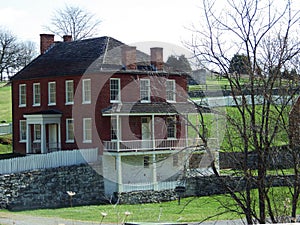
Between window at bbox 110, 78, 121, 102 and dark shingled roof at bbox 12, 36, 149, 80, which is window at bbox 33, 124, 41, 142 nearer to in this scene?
dark shingled roof at bbox 12, 36, 149, 80

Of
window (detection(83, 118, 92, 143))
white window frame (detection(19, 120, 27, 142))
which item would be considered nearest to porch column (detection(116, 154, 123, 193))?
window (detection(83, 118, 92, 143))

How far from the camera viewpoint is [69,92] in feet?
122

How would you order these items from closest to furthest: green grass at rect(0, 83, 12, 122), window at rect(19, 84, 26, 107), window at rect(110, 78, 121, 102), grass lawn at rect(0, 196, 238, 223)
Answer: grass lawn at rect(0, 196, 238, 223) < window at rect(110, 78, 121, 102) < window at rect(19, 84, 26, 107) < green grass at rect(0, 83, 12, 122)

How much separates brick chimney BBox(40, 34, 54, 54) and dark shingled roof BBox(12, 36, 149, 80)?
1322 millimetres

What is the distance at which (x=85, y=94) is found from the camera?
118 ft

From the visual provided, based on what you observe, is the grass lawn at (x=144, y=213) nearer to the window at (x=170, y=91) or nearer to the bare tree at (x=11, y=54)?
the window at (x=170, y=91)

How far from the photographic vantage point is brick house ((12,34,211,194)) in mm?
34594

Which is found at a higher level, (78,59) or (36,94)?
(78,59)

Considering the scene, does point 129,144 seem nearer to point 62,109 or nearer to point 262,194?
point 62,109

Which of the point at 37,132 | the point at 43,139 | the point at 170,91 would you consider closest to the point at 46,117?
the point at 43,139

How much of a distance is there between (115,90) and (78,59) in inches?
139

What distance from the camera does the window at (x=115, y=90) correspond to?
1407 inches

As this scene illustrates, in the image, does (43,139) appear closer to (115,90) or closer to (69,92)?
(69,92)

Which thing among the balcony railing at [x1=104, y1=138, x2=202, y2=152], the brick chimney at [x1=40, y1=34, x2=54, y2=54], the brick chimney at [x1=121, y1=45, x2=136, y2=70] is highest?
the brick chimney at [x1=40, y1=34, x2=54, y2=54]
